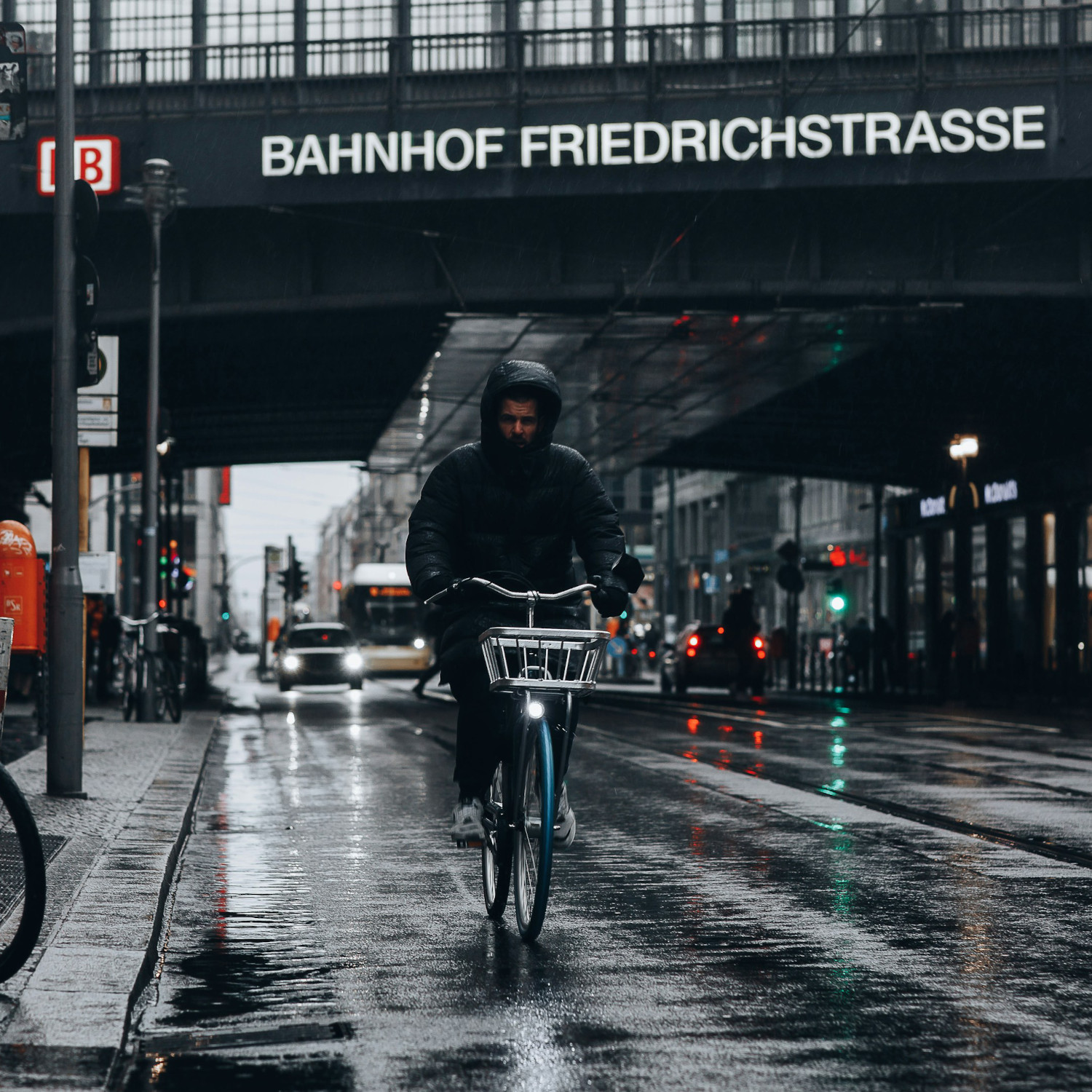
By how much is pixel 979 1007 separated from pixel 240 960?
2336mm

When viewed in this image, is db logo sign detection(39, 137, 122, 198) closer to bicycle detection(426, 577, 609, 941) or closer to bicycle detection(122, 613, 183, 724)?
bicycle detection(122, 613, 183, 724)

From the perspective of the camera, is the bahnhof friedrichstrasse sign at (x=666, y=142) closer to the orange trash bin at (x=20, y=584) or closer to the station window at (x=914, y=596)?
the orange trash bin at (x=20, y=584)

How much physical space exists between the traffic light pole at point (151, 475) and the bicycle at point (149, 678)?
0.05 meters

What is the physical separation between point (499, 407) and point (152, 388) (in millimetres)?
17063

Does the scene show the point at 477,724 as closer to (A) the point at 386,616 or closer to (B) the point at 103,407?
(B) the point at 103,407

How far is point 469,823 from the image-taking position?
665 cm

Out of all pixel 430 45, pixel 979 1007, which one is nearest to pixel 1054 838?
pixel 979 1007

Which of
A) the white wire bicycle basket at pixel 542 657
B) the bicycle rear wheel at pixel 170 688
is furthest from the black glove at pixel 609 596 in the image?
the bicycle rear wheel at pixel 170 688

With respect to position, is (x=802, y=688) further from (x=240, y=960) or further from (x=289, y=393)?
(x=240, y=960)

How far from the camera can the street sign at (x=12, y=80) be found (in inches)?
464

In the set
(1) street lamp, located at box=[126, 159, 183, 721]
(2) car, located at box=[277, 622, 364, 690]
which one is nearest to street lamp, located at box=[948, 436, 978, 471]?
(1) street lamp, located at box=[126, 159, 183, 721]

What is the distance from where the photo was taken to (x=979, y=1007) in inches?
202

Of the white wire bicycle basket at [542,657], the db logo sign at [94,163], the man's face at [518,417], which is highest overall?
the db logo sign at [94,163]

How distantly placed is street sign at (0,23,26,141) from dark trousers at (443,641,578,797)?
681 cm
